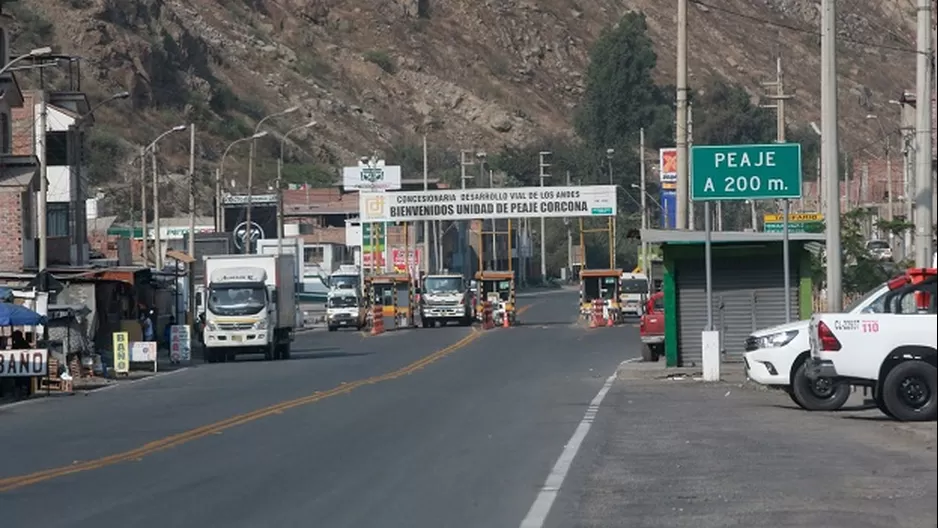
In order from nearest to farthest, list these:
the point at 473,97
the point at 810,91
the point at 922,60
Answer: the point at 922,60 < the point at 473,97 < the point at 810,91

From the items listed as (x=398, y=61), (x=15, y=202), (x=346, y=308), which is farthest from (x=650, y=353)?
(x=398, y=61)

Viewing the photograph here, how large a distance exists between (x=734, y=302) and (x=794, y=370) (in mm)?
12005

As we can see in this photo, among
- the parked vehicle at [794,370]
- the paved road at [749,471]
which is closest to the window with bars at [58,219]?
the paved road at [749,471]

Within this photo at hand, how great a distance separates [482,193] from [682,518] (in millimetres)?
62646

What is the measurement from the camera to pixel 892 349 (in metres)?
22.0

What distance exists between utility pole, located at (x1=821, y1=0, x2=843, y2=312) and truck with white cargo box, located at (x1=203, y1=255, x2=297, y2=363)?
24179 millimetres

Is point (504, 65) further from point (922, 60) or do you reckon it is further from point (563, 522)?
point (563, 522)

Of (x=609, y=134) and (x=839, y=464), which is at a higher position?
(x=609, y=134)

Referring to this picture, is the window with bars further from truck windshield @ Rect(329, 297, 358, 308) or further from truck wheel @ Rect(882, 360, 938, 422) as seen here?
truck wheel @ Rect(882, 360, 938, 422)

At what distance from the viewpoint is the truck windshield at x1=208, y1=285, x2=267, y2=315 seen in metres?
49.0

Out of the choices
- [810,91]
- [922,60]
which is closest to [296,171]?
[810,91]

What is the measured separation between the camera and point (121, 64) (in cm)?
11269

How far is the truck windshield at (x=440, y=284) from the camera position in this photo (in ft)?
246

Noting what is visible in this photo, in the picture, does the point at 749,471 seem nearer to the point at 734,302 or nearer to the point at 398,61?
the point at 734,302
